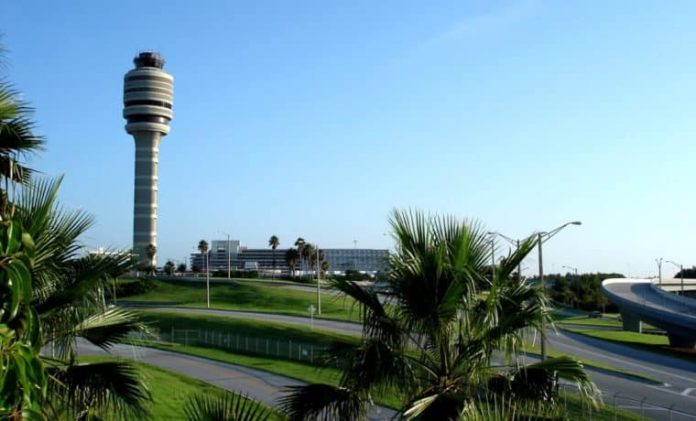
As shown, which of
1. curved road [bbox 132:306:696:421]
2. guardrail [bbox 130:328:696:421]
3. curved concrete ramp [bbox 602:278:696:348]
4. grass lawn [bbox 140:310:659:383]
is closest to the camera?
curved road [bbox 132:306:696:421]

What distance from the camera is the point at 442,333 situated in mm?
9484

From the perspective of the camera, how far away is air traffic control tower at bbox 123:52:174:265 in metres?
175

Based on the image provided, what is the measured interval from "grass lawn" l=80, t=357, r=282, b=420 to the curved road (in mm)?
14568

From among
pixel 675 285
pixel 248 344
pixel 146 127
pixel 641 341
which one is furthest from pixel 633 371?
pixel 146 127

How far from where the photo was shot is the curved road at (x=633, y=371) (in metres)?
32.5

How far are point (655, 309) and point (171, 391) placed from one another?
50.7 m

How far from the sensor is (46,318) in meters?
8.12

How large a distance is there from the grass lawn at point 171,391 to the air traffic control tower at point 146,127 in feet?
468

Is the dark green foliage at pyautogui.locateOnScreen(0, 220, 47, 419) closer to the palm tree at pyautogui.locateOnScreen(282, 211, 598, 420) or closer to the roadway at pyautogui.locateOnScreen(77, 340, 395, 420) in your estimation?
the palm tree at pyautogui.locateOnScreen(282, 211, 598, 420)

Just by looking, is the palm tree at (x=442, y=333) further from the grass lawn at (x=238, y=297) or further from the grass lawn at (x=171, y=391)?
the grass lawn at (x=238, y=297)

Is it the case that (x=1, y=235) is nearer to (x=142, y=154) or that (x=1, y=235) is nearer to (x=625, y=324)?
(x=625, y=324)

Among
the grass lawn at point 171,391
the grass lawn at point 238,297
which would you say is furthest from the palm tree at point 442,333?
the grass lawn at point 238,297

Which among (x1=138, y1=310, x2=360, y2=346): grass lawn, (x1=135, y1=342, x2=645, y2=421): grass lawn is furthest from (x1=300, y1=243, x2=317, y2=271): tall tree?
(x1=135, y1=342, x2=645, y2=421): grass lawn

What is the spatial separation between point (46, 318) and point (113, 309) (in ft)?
3.41
